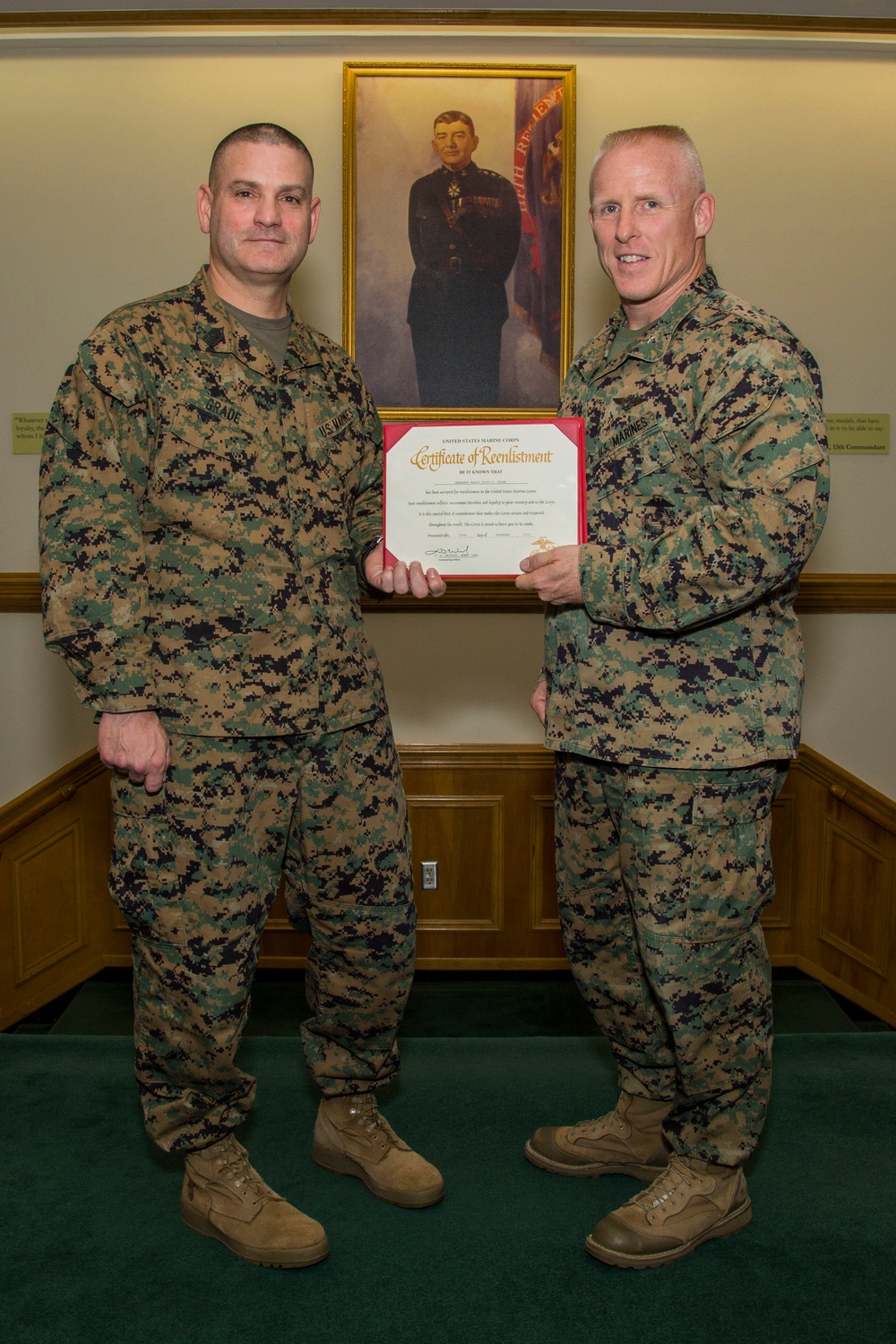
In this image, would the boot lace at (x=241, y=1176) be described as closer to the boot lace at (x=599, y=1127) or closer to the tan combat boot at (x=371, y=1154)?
the tan combat boot at (x=371, y=1154)

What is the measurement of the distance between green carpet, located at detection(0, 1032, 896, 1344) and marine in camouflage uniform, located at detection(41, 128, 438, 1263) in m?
0.16

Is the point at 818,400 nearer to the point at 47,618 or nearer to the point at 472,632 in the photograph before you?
the point at 47,618

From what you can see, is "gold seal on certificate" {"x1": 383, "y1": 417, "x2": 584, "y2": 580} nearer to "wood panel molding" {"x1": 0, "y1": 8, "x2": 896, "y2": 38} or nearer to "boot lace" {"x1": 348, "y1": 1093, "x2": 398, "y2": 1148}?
"boot lace" {"x1": 348, "y1": 1093, "x2": 398, "y2": 1148}

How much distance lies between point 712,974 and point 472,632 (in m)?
1.92

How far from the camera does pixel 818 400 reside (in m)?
1.71

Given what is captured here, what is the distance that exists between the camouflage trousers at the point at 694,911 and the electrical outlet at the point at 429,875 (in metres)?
1.64

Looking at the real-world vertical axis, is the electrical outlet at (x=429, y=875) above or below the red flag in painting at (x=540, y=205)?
below

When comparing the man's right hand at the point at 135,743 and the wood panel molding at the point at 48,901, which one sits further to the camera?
the wood panel molding at the point at 48,901

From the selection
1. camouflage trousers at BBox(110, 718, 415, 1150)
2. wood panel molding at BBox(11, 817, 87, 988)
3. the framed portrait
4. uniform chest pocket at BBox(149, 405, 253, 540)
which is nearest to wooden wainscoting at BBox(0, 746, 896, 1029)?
wood panel molding at BBox(11, 817, 87, 988)

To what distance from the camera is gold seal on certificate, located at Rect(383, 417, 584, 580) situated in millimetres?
1835

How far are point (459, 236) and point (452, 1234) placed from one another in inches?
108

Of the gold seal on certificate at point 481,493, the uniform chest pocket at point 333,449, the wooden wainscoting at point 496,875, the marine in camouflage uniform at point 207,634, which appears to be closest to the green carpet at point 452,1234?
the marine in camouflage uniform at point 207,634

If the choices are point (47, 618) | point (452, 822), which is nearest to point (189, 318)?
point (47, 618)

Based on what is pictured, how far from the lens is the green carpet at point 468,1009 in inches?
131
